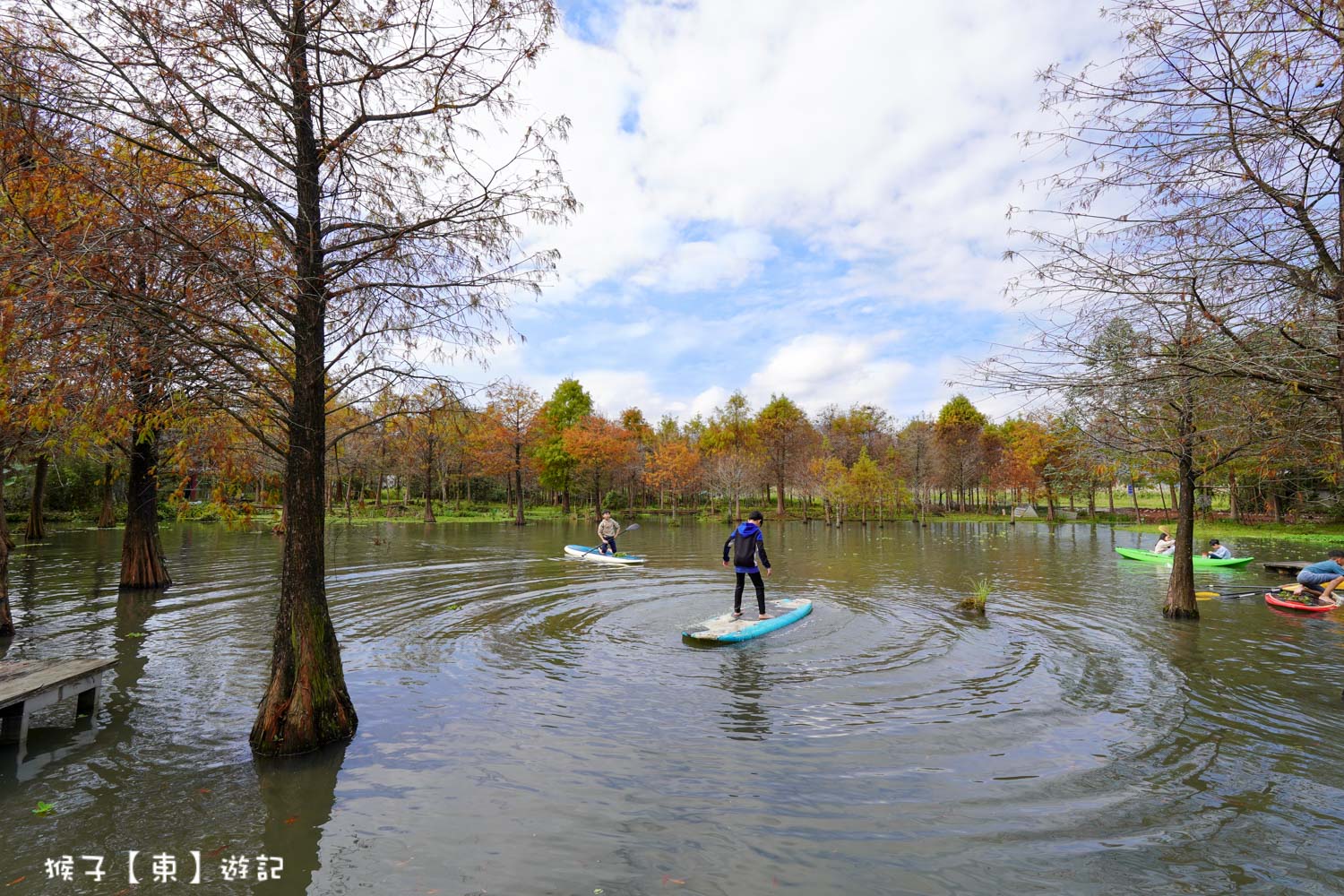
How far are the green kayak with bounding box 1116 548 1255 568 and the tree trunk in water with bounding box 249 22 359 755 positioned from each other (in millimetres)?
28525

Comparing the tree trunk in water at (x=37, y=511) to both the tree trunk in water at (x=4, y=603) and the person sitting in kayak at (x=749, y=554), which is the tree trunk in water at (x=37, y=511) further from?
the person sitting in kayak at (x=749, y=554)

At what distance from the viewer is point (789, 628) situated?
12734 millimetres

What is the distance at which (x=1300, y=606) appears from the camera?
14.8 meters

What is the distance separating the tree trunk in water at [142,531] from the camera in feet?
50.8

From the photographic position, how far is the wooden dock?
6539mm

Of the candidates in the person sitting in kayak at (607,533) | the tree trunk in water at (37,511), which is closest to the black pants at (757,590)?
the person sitting in kayak at (607,533)

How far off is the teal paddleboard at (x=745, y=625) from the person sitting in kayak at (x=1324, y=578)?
1308 cm

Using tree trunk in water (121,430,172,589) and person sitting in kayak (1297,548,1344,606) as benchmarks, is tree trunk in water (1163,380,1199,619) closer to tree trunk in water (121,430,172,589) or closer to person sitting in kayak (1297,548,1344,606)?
person sitting in kayak (1297,548,1344,606)

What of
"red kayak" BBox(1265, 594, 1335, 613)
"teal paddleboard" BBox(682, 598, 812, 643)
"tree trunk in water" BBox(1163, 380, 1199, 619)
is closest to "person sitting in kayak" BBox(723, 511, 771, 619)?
"teal paddleboard" BBox(682, 598, 812, 643)

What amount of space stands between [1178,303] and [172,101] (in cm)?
1026

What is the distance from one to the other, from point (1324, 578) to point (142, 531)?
3095cm

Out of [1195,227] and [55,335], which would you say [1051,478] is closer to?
[1195,227]

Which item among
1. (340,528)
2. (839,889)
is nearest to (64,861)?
(839,889)

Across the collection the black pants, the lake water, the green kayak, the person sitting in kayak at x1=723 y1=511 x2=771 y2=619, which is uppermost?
the person sitting in kayak at x1=723 y1=511 x2=771 y2=619
